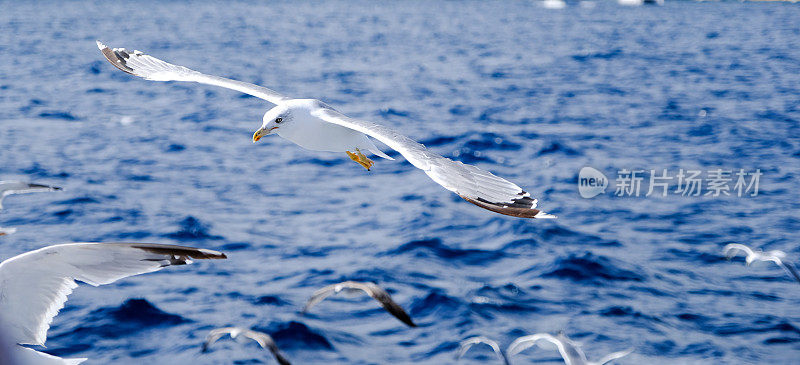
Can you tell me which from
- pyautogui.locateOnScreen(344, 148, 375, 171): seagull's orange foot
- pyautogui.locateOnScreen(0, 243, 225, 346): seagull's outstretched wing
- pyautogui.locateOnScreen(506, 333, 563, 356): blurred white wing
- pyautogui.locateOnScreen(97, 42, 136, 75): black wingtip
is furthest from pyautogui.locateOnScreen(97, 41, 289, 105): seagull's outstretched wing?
pyautogui.locateOnScreen(506, 333, 563, 356): blurred white wing

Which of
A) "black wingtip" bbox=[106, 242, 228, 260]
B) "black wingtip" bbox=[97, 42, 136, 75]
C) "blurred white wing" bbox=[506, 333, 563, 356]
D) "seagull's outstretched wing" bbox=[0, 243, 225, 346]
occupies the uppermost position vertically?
"black wingtip" bbox=[97, 42, 136, 75]

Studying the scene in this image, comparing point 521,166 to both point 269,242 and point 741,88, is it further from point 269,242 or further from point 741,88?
point 741,88

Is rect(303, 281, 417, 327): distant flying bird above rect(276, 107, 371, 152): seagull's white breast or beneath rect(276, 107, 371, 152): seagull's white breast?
beneath

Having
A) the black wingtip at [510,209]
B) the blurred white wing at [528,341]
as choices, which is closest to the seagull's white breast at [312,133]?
the black wingtip at [510,209]

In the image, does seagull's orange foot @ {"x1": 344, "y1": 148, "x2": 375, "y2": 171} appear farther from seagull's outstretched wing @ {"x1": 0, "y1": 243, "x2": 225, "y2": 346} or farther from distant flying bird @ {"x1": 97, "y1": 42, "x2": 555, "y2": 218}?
seagull's outstretched wing @ {"x1": 0, "y1": 243, "x2": 225, "y2": 346}

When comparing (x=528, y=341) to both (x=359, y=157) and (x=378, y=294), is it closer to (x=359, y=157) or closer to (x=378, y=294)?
(x=378, y=294)

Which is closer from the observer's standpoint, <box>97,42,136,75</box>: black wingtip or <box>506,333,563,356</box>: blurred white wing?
<box>506,333,563,356</box>: blurred white wing

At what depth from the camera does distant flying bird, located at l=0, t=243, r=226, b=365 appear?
18.5 ft

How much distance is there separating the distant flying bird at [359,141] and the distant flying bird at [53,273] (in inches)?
56.0

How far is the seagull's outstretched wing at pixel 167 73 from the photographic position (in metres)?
7.99

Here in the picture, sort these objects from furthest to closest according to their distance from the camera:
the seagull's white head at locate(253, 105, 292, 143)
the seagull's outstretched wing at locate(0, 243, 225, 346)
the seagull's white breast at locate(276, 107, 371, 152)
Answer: the seagull's white head at locate(253, 105, 292, 143) < the seagull's white breast at locate(276, 107, 371, 152) < the seagull's outstretched wing at locate(0, 243, 225, 346)

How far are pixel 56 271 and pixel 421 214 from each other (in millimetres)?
11267

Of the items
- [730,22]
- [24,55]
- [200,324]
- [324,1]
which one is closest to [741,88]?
[200,324]

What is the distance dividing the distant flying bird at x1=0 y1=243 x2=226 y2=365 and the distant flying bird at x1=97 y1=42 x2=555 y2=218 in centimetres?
142
